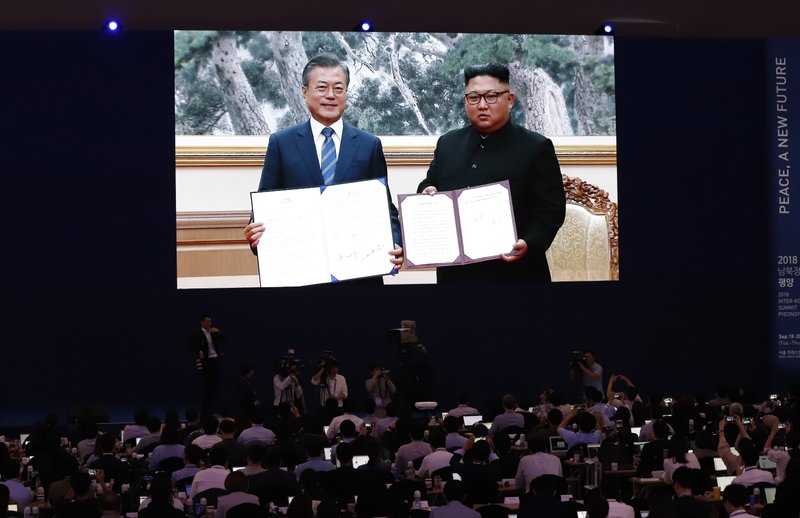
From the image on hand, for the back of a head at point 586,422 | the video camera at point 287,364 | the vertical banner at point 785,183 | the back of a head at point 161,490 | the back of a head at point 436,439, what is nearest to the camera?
the back of a head at point 161,490

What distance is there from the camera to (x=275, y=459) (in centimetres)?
871

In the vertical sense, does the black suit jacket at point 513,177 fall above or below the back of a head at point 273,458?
above

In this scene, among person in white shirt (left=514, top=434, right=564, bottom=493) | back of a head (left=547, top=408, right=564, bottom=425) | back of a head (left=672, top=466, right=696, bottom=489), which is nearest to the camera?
back of a head (left=672, top=466, right=696, bottom=489)

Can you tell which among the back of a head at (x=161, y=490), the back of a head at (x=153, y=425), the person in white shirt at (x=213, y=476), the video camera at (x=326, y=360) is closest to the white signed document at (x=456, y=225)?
the video camera at (x=326, y=360)

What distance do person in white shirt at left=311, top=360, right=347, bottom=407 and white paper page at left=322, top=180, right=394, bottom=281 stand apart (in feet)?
4.06

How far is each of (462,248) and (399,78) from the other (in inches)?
102

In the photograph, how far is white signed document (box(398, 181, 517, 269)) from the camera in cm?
1584

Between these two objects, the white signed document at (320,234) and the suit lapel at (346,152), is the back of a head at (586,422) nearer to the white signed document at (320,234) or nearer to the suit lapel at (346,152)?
the white signed document at (320,234)

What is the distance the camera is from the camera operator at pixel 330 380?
15242mm

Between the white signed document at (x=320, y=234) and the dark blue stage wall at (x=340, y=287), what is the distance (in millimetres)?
1104

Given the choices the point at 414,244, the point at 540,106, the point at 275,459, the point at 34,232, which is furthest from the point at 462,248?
the point at 275,459

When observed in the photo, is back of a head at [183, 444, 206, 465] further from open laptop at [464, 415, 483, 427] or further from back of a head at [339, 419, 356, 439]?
open laptop at [464, 415, 483, 427]

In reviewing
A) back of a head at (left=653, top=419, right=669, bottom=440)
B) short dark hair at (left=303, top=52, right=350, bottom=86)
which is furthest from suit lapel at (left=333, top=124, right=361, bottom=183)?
back of a head at (left=653, top=419, right=669, bottom=440)

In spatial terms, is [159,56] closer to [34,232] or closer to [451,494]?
[34,232]
